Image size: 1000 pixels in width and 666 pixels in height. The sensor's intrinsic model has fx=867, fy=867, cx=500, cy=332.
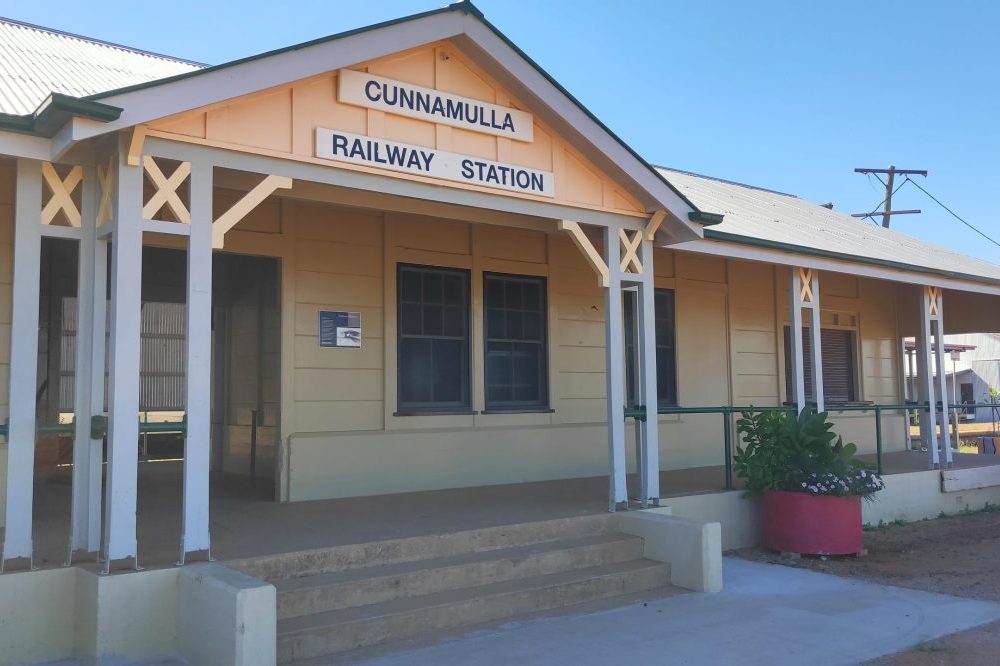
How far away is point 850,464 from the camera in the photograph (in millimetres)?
8852

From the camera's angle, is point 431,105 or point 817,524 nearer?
point 431,105

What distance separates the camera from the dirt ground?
5.64m

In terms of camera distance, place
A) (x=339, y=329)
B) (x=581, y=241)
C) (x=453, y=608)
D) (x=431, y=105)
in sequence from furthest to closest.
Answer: (x=339, y=329), (x=581, y=241), (x=431, y=105), (x=453, y=608)

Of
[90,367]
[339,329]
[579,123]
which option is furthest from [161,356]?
[579,123]

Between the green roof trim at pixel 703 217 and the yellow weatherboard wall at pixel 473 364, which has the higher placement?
the green roof trim at pixel 703 217

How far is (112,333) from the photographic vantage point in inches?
210

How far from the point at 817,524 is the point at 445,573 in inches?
165

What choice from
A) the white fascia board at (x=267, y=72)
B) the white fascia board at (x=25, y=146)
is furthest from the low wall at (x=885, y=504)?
the white fascia board at (x=25, y=146)

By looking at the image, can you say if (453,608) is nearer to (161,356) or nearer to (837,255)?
(161,356)

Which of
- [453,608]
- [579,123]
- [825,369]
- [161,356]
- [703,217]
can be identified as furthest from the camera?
[825,369]

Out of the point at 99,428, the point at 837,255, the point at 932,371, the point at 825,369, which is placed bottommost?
the point at 99,428

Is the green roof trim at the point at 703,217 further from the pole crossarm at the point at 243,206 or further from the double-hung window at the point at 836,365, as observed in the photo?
the double-hung window at the point at 836,365

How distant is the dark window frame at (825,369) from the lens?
44.5 feet

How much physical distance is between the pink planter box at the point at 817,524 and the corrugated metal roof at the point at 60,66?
713 centimetres
